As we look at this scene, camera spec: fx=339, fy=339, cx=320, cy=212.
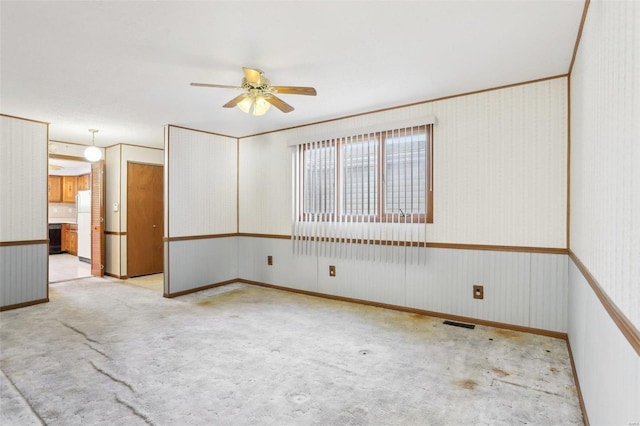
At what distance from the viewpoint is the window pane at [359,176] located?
175 inches

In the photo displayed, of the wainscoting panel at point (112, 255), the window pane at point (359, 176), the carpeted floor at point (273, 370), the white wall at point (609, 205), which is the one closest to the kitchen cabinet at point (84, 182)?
the wainscoting panel at point (112, 255)

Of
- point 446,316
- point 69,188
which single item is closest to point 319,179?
point 446,316

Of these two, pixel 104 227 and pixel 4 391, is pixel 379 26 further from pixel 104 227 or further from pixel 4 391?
pixel 104 227

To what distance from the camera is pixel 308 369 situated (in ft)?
8.98

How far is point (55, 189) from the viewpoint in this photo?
9.66m

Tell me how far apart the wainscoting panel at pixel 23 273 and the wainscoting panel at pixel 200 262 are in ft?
5.37

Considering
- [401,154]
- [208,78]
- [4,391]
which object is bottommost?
[4,391]

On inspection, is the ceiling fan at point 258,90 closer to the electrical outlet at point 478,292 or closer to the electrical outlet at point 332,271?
the electrical outlet at point 332,271

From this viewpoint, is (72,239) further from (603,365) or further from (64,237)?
(603,365)

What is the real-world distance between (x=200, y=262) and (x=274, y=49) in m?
3.81

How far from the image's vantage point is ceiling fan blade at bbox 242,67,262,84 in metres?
2.84

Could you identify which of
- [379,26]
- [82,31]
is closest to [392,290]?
[379,26]

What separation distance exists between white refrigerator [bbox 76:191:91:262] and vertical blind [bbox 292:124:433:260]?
556 cm

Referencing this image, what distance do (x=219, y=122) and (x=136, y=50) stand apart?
2252mm
